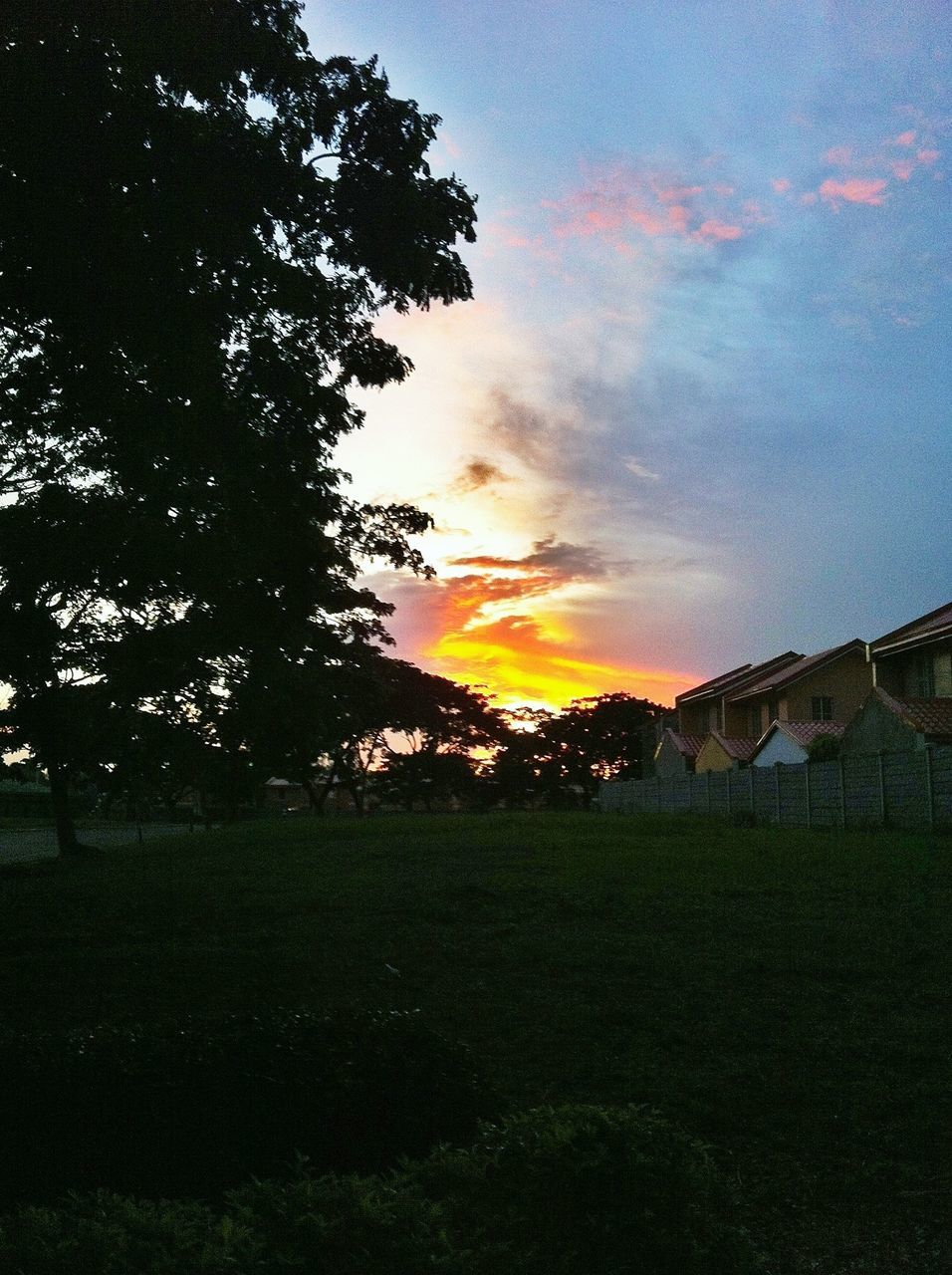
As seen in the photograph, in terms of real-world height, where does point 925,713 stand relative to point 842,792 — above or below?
above

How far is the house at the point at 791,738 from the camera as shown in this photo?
142 ft

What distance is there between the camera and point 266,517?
10273mm

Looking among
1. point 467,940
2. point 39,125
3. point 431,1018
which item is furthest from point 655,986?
point 39,125

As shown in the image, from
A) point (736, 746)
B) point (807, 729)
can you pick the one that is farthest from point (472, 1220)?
point (736, 746)

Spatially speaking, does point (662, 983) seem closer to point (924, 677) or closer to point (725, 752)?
point (924, 677)

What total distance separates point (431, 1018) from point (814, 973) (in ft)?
9.33

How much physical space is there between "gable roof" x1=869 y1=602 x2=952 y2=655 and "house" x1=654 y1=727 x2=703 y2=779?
25.4 metres

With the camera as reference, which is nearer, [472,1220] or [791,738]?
[472,1220]

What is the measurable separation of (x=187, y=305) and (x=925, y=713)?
2765cm

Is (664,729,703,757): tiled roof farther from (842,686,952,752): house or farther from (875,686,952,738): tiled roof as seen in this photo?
(875,686,952,738): tiled roof

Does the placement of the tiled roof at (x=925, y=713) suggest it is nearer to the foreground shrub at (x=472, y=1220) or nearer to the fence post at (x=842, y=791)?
the fence post at (x=842, y=791)

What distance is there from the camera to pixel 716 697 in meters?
60.5

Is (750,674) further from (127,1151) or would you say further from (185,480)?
(127,1151)

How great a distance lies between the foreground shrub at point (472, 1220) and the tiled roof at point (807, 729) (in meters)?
41.3
